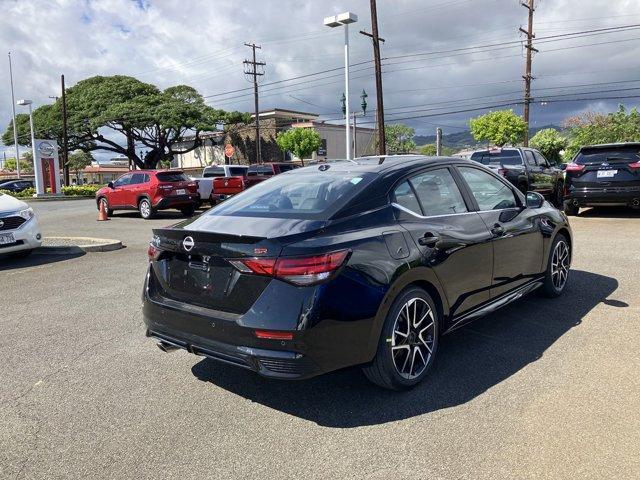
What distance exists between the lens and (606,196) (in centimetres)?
1196

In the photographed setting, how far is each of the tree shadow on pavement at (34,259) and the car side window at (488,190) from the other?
7293mm

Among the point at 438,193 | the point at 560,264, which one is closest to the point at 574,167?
the point at 560,264

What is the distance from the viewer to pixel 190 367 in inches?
163

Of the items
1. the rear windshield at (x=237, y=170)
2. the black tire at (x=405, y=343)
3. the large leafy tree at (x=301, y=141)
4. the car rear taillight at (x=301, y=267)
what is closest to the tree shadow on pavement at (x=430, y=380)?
the black tire at (x=405, y=343)

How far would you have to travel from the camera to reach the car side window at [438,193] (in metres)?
3.95

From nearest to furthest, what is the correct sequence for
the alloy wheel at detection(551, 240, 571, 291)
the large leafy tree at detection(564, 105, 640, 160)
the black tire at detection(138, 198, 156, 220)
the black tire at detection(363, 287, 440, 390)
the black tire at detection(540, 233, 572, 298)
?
the black tire at detection(363, 287, 440, 390) → the black tire at detection(540, 233, 572, 298) → the alloy wheel at detection(551, 240, 571, 291) → the black tire at detection(138, 198, 156, 220) → the large leafy tree at detection(564, 105, 640, 160)

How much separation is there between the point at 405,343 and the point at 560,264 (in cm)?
300

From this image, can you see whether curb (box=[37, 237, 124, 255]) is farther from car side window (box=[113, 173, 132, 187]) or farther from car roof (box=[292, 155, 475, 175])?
car side window (box=[113, 173, 132, 187])

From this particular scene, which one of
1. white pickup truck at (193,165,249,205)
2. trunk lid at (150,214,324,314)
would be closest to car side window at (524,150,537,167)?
white pickup truck at (193,165,249,205)

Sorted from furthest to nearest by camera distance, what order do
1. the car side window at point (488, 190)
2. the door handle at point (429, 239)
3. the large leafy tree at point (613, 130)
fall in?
the large leafy tree at point (613, 130) → the car side window at point (488, 190) → the door handle at point (429, 239)

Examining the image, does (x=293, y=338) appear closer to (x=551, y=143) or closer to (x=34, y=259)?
(x=34, y=259)

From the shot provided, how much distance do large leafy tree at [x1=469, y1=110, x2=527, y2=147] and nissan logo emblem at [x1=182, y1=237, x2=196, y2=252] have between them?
4856cm

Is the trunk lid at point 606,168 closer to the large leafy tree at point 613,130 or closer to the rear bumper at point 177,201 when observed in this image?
the rear bumper at point 177,201

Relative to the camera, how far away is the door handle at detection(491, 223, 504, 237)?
4394mm
